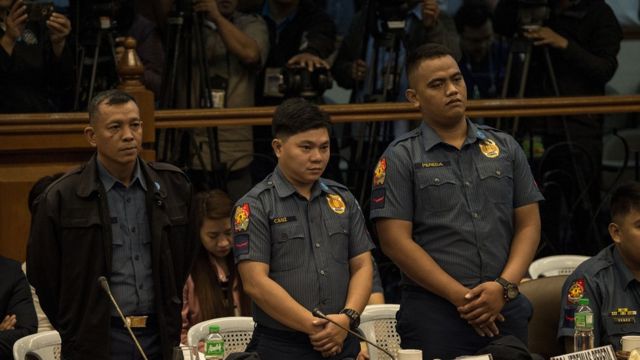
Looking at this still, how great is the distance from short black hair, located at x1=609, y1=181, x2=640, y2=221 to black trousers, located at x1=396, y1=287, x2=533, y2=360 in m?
0.63

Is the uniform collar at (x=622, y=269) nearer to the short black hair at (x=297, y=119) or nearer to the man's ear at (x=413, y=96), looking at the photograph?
the man's ear at (x=413, y=96)

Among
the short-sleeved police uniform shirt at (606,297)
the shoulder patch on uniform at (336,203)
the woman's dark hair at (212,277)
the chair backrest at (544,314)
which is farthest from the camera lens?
the woman's dark hair at (212,277)

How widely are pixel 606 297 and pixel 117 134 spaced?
5.65 feet

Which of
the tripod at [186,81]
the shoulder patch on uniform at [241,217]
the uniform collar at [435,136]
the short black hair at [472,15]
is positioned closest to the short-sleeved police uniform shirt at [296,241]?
the shoulder patch on uniform at [241,217]

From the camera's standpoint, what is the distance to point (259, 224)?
3.47 meters

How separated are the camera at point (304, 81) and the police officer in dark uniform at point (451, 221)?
1.43 meters

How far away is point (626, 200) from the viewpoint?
13.1 feet

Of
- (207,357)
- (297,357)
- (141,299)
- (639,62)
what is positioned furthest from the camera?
(639,62)

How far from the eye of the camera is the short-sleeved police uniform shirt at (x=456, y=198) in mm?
3535

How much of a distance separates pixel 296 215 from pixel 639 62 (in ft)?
13.5

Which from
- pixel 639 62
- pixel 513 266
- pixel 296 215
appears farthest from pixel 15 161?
pixel 639 62

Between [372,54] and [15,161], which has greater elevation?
[372,54]

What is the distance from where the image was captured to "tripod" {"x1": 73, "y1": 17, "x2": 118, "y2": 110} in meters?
5.18

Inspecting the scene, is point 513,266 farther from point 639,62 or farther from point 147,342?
point 639,62
